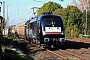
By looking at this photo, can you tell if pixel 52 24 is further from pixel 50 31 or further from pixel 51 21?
pixel 50 31

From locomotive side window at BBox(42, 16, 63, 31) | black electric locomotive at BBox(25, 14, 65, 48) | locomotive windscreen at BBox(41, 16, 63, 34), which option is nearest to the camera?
black electric locomotive at BBox(25, 14, 65, 48)

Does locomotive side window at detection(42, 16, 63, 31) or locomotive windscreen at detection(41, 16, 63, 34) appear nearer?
locomotive windscreen at detection(41, 16, 63, 34)

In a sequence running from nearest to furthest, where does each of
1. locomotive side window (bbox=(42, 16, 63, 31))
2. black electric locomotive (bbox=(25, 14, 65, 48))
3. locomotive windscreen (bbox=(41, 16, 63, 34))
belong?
black electric locomotive (bbox=(25, 14, 65, 48)) → locomotive windscreen (bbox=(41, 16, 63, 34)) → locomotive side window (bbox=(42, 16, 63, 31))

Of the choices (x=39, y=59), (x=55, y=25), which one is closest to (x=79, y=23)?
(x=55, y=25)

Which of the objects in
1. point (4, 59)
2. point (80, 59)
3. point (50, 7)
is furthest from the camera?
point (50, 7)

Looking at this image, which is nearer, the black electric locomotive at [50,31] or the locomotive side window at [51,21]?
the black electric locomotive at [50,31]

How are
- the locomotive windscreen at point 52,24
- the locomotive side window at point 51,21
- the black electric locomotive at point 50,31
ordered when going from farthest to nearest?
the locomotive side window at point 51,21, the locomotive windscreen at point 52,24, the black electric locomotive at point 50,31

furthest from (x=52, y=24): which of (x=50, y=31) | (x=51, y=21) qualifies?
(x=50, y=31)

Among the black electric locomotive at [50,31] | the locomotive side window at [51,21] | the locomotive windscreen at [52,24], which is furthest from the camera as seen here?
the locomotive side window at [51,21]

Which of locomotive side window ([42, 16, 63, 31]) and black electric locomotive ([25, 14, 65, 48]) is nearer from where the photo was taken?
black electric locomotive ([25, 14, 65, 48])

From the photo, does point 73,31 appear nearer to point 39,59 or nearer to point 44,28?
point 44,28

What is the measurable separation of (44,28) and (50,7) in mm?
53156

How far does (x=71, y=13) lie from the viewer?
58.2 m

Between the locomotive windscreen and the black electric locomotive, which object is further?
the locomotive windscreen
